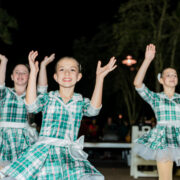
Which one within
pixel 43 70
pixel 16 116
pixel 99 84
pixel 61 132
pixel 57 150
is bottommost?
pixel 57 150

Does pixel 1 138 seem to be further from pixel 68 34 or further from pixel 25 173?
pixel 68 34

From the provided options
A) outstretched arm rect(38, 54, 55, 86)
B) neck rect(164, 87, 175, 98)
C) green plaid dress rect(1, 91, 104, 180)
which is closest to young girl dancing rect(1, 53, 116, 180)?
green plaid dress rect(1, 91, 104, 180)

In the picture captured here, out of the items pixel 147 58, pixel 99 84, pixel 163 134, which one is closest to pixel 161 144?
pixel 163 134

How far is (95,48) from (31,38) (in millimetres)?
3266

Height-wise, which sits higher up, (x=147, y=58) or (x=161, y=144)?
(x=147, y=58)

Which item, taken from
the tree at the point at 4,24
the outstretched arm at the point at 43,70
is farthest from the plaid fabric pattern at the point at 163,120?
the tree at the point at 4,24

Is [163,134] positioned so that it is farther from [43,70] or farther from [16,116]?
[16,116]

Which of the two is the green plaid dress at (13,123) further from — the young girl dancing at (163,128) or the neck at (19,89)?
the young girl dancing at (163,128)

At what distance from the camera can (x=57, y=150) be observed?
2287 mm

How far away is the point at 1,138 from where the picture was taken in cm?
325

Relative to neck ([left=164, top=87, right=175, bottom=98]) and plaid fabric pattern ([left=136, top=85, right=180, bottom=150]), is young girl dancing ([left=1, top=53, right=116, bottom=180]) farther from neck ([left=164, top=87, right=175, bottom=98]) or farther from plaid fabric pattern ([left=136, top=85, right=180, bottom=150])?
neck ([left=164, top=87, right=175, bottom=98])

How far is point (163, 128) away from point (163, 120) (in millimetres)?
94

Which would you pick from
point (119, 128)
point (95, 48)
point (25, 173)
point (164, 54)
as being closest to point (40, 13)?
point (95, 48)

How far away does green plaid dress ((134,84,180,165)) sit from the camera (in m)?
3.26
